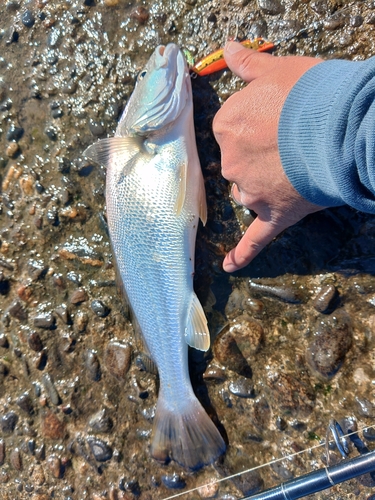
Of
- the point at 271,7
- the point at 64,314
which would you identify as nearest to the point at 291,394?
the point at 64,314

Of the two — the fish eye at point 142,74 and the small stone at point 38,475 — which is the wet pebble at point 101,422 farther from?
A: the fish eye at point 142,74

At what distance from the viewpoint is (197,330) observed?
2.31 metres

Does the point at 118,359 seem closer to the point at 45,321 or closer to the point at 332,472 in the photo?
the point at 45,321

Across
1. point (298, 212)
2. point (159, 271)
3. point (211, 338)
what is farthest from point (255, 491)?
point (298, 212)

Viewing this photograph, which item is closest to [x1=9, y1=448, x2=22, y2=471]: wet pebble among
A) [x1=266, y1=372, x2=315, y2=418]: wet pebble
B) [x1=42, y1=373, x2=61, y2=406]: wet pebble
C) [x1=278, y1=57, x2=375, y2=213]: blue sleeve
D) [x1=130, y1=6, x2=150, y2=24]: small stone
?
[x1=42, y1=373, x2=61, y2=406]: wet pebble

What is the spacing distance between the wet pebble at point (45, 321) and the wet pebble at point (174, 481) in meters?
1.29

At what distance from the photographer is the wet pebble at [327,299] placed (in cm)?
226

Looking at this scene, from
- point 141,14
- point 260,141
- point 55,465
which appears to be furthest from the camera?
point 55,465

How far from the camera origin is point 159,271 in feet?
7.61

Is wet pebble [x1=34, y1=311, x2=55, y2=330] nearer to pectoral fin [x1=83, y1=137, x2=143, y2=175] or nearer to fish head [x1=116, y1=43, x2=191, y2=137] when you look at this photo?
pectoral fin [x1=83, y1=137, x2=143, y2=175]

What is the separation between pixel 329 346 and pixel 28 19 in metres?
3.07

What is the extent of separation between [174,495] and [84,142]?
2454 millimetres

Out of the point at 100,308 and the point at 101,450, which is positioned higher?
the point at 100,308

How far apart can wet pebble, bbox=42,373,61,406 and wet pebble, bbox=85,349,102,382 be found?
11.4 inches
